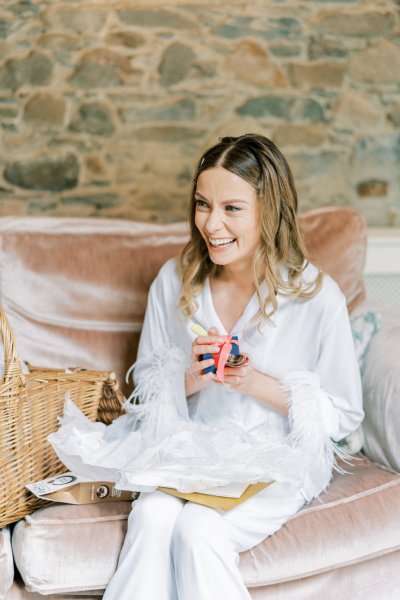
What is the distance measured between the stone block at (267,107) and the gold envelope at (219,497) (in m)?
1.76

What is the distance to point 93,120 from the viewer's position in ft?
9.41

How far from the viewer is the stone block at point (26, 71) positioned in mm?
2807

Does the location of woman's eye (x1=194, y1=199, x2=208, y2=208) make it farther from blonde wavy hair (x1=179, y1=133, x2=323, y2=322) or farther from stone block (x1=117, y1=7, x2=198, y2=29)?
→ stone block (x1=117, y1=7, x2=198, y2=29)

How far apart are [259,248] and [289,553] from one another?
0.72 meters

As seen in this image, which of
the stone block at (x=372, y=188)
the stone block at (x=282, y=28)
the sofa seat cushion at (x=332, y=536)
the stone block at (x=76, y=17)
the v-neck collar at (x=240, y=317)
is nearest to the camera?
the sofa seat cushion at (x=332, y=536)

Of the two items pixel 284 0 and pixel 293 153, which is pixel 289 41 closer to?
pixel 284 0

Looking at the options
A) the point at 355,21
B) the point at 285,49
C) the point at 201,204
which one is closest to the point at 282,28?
the point at 285,49

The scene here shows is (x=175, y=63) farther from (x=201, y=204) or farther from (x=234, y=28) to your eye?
(x=201, y=204)

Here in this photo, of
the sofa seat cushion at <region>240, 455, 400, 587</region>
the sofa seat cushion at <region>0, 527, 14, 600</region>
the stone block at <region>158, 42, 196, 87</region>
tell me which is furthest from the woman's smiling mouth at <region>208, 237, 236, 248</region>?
the stone block at <region>158, 42, 196, 87</region>

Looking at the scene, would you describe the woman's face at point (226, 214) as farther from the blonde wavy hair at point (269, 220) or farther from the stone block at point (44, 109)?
the stone block at point (44, 109)

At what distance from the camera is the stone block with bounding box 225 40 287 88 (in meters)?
2.88

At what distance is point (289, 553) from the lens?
5.13 ft

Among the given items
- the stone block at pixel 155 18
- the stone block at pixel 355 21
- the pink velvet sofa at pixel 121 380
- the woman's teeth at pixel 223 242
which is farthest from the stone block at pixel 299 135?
the woman's teeth at pixel 223 242

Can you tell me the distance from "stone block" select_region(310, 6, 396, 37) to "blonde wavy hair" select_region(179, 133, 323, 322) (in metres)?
1.30
